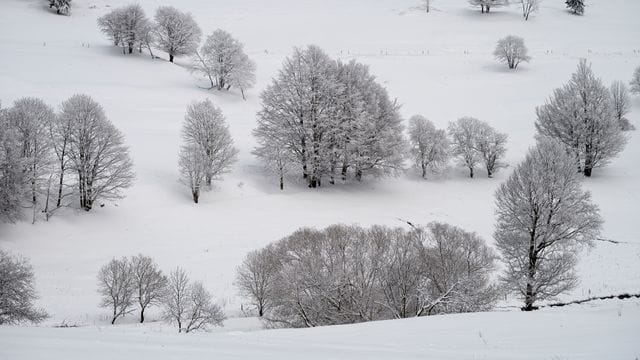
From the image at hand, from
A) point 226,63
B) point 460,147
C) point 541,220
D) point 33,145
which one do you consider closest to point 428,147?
point 460,147

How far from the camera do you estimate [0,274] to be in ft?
65.7

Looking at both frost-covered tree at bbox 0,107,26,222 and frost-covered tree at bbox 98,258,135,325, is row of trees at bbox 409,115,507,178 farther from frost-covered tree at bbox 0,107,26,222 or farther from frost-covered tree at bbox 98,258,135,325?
frost-covered tree at bbox 0,107,26,222

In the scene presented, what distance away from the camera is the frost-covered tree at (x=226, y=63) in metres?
56.4

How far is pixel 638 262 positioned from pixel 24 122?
132ft

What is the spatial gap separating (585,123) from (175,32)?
51388 millimetres

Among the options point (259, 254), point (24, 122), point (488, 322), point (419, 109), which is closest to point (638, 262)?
point (488, 322)

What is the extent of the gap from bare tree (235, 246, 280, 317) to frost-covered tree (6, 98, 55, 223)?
15755mm

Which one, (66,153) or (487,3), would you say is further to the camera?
(487,3)

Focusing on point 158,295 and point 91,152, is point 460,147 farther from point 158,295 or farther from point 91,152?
point 158,295

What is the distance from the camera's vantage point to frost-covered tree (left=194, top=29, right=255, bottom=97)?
5641cm

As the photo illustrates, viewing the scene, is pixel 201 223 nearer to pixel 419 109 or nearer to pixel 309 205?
pixel 309 205

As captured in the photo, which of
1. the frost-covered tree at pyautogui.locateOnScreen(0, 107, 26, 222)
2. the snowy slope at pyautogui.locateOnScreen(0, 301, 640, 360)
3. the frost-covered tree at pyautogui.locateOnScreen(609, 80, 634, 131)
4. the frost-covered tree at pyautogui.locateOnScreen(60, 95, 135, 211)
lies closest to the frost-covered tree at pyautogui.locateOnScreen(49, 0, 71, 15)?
the frost-covered tree at pyautogui.locateOnScreen(60, 95, 135, 211)

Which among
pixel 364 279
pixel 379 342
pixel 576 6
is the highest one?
pixel 576 6

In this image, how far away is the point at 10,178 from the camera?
28.4 metres
